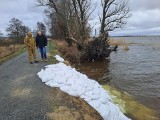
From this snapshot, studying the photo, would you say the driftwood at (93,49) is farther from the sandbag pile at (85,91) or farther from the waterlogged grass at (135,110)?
the waterlogged grass at (135,110)

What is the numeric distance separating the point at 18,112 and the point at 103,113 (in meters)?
2.77

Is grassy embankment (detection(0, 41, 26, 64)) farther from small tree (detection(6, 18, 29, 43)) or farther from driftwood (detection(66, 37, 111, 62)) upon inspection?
small tree (detection(6, 18, 29, 43))

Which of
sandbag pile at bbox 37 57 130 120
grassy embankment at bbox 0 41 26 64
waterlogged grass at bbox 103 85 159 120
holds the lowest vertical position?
grassy embankment at bbox 0 41 26 64

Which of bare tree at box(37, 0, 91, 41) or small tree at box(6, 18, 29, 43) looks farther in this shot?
small tree at box(6, 18, 29, 43)

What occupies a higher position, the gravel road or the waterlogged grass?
the gravel road

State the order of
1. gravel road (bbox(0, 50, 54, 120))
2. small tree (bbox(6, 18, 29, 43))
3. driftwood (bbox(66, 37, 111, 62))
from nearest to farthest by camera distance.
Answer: gravel road (bbox(0, 50, 54, 120))
driftwood (bbox(66, 37, 111, 62))
small tree (bbox(6, 18, 29, 43))

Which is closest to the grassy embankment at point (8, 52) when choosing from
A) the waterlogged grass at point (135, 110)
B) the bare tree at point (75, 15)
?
the bare tree at point (75, 15)

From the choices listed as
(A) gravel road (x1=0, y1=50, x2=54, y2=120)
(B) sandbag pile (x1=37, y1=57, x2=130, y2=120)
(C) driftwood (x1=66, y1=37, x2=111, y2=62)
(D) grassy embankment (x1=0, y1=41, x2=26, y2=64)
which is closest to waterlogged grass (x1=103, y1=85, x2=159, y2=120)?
(B) sandbag pile (x1=37, y1=57, x2=130, y2=120)

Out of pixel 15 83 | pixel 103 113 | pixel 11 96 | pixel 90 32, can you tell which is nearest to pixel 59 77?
pixel 15 83

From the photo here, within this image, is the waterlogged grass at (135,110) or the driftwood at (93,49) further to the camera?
the driftwood at (93,49)

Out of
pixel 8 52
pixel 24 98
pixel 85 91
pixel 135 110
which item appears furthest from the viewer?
pixel 8 52

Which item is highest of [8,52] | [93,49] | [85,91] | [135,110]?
[85,91]

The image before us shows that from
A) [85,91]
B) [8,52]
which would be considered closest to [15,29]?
[8,52]

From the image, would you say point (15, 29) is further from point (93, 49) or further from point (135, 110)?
point (135, 110)
